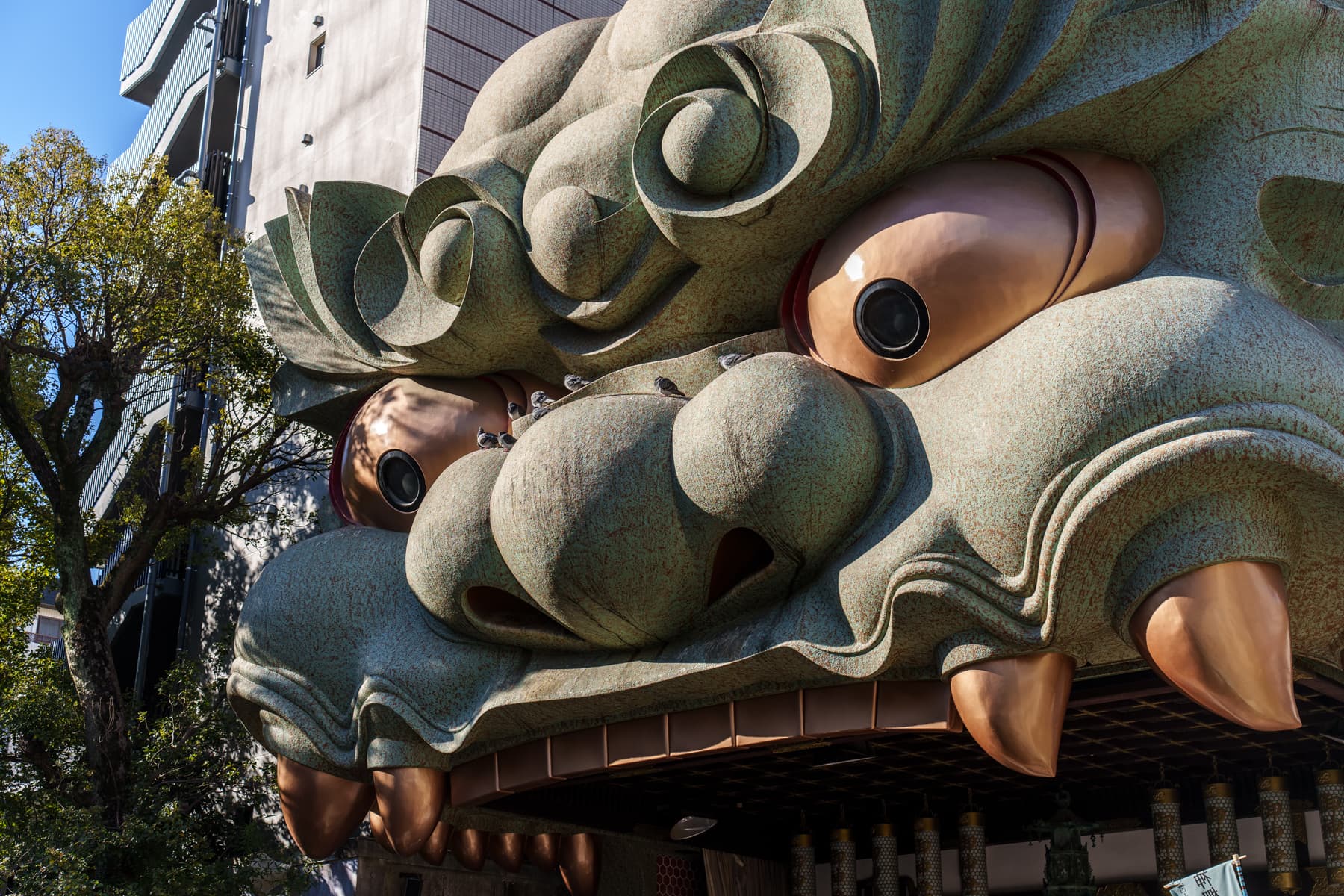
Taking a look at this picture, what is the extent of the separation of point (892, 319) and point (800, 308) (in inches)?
32.1

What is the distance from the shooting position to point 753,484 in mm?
7492

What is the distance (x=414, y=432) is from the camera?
10156 mm

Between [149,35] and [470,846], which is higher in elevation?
[149,35]

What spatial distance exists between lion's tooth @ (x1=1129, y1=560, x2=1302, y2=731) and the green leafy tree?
780 centimetres

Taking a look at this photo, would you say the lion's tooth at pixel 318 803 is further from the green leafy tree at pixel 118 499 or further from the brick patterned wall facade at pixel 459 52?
the brick patterned wall facade at pixel 459 52

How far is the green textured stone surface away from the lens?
6922 mm

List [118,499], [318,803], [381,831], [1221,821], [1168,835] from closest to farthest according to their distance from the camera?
1. [318,803]
2. [381,831]
3. [1221,821]
4. [1168,835]
5. [118,499]

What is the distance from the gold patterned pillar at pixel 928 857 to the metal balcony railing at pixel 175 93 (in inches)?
515

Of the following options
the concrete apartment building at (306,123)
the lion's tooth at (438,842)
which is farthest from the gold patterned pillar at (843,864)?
the lion's tooth at (438,842)

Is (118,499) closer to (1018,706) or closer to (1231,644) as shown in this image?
(1018,706)

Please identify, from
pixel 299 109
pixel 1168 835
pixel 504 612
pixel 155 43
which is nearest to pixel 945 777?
pixel 1168 835

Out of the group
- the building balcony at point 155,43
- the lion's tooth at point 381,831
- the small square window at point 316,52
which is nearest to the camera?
the lion's tooth at point 381,831

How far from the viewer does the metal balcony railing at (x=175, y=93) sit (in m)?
19.5

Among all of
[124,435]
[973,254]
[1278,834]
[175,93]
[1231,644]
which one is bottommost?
[1278,834]
